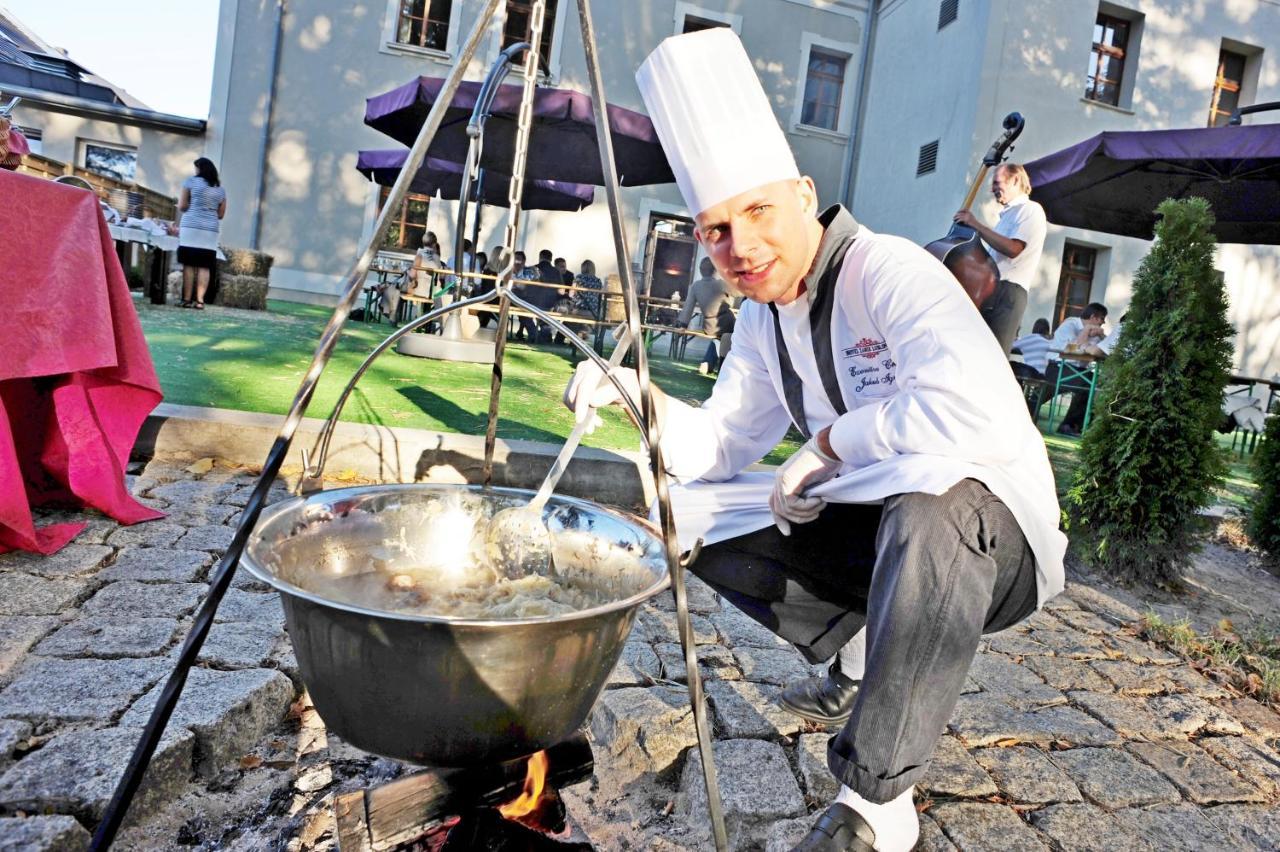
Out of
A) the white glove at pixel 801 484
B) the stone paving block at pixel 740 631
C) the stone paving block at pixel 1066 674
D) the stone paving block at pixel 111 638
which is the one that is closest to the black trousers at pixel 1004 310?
the stone paving block at pixel 1066 674

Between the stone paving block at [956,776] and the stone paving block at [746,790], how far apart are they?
0.37m

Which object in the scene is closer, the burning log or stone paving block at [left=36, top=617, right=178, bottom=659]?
the burning log

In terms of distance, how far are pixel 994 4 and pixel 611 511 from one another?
15.1 meters

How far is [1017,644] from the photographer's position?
10.6 ft

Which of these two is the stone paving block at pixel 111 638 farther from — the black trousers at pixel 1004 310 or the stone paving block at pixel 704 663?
the black trousers at pixel 1004 310

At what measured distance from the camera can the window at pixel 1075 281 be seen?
15195 millimetres

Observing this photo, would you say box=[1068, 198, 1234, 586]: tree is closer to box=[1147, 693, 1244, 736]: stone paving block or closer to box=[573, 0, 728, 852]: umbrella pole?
box=[1147, 693, 1244, 736]: stone paving block

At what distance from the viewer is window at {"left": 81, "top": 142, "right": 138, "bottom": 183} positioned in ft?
57.7

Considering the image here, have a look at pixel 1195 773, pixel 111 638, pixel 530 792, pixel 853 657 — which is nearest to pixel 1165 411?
pixel 1195 773

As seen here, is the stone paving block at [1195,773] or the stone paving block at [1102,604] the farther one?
the stone paving block at [1102,604]

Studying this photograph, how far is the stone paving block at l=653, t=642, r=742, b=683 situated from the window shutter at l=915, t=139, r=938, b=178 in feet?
46.7

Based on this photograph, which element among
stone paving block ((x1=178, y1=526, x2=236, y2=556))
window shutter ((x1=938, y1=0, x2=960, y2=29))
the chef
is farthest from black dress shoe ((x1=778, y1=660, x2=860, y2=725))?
window shutter ((x1=938, y1=0, x2=960, y2=29))

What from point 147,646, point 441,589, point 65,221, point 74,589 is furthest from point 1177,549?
point 65,221

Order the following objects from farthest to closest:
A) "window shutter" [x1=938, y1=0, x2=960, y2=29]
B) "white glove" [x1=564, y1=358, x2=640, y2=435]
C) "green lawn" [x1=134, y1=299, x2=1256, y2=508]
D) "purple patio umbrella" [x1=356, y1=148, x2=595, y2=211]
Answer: "window shutter" [x1=938, y1=0, x2=960, y2=29]
"purple patio umbrella" [x1=356, y1=148, x2=595, y2=211]
"green lawn" [x1=134, y1=299, x2=1256, y2=508]
"white glove" [x1=564, y1=358, x2=640, y2=435]
